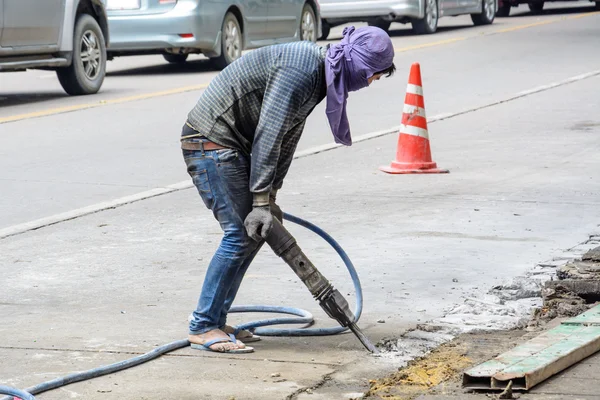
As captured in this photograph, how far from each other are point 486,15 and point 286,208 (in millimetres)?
19000

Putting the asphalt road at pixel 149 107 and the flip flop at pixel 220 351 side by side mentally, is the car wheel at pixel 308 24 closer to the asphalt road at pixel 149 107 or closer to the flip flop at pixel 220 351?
the asphalt road at pixel 149 107

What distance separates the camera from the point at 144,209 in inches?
338

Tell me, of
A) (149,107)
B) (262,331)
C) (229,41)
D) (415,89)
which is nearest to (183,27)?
(229,41)

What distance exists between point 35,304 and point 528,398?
8.14 ft

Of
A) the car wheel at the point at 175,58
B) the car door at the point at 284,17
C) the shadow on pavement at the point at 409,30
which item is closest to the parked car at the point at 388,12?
the shadow on pavement at the point at 409,30

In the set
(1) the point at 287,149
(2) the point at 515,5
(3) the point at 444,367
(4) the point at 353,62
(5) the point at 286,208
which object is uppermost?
(4) the point at 353,62

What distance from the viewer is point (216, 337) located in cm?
535

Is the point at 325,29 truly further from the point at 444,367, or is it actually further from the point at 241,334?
the point at 444,367

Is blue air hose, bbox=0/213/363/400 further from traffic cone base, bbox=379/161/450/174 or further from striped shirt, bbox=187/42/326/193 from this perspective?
traffic cone base, bbox=379/161/450/174

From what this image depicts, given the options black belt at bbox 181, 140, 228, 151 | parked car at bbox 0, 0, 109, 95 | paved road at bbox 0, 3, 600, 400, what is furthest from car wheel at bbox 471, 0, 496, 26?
black belt at bbox 181, 140, 228, 151

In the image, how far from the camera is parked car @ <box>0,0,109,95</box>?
1367cm

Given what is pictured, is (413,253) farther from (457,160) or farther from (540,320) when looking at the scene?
(457,160)

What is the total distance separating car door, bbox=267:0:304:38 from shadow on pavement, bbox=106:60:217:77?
105 cm

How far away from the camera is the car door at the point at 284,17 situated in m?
19.0
